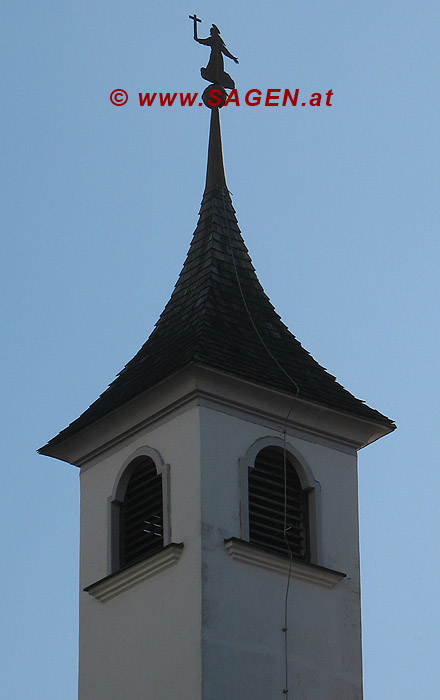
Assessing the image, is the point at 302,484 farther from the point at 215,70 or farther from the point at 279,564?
→ the point at 215,70

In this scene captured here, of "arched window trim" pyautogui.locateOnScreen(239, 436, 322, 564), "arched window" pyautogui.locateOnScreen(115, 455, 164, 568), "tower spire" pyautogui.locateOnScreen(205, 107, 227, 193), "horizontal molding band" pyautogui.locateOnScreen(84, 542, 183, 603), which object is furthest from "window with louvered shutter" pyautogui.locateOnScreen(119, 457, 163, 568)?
"tower spire" pyautogui.locateOnScreen(205, 107, 227, 193)

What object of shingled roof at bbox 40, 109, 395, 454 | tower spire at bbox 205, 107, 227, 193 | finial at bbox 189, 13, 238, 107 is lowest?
shingled roof at bbox 40, 109, 395, 454

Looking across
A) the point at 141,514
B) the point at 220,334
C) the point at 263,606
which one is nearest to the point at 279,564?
the point at 263,606

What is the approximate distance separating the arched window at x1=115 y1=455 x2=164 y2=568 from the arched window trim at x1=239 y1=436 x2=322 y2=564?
3.60 feet

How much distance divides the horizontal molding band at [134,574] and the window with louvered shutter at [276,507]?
3.63 ft

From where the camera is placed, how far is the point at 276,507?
102 ft

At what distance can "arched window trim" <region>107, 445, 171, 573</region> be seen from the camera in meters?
30.4

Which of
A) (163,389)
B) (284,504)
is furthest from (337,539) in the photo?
(163,389)

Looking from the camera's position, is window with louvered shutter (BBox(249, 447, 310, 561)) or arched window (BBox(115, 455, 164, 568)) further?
arched window (BBox(115, 455, 164, 568))

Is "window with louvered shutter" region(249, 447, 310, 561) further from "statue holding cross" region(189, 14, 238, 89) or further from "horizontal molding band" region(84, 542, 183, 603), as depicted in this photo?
"statue holding cross" region(189, 14, 238, 89)

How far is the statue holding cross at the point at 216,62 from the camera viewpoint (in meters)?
35.7

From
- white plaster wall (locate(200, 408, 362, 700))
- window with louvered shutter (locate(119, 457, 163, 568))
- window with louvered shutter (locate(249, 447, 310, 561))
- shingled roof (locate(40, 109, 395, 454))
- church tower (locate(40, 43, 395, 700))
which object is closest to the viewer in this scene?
white plaster wall (locate(200, 408, 362, 700))

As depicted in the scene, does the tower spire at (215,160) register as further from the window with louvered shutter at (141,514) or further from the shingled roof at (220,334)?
the window with louvered shutter at (141,514)

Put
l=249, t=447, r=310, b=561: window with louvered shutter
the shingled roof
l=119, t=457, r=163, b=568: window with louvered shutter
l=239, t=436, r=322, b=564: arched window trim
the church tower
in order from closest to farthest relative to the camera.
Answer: the church tower
l=239, t=436, r=322, b=564: arched window trim
l=249, t=447, r=310, b=561: window with louvered shutter
l=119, t=457, r=163, b=568: window with louvered shutter
the shingled roof
